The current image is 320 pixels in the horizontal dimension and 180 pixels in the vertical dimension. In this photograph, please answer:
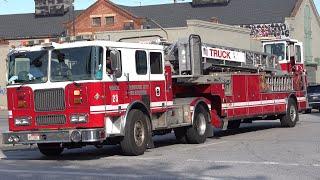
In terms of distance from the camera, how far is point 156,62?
1608cm

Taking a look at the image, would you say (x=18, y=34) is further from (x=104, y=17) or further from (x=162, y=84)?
(x=162, y=84)

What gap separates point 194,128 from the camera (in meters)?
17.6

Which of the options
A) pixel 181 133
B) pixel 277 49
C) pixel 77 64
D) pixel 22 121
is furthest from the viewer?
pixel 277 49

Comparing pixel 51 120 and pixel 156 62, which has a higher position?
pixel 156 62

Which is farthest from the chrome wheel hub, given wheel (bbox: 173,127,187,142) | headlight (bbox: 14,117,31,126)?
wheel (bbox: 173,127,187,142)

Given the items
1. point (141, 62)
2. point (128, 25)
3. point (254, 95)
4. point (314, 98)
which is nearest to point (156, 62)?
point (141, 62)

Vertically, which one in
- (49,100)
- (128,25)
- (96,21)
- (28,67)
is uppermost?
(96,21)

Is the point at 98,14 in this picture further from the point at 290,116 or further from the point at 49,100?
the point at 49,100

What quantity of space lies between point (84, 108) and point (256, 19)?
2072 inches

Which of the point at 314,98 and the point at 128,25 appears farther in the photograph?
the point at 128,25

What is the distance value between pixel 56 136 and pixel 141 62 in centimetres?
281

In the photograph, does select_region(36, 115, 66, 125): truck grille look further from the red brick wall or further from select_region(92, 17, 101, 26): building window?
select_region(92, 17, 101, 26): building window

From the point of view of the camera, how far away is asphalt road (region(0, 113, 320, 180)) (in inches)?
456

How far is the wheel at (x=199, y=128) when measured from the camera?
17578 mm
